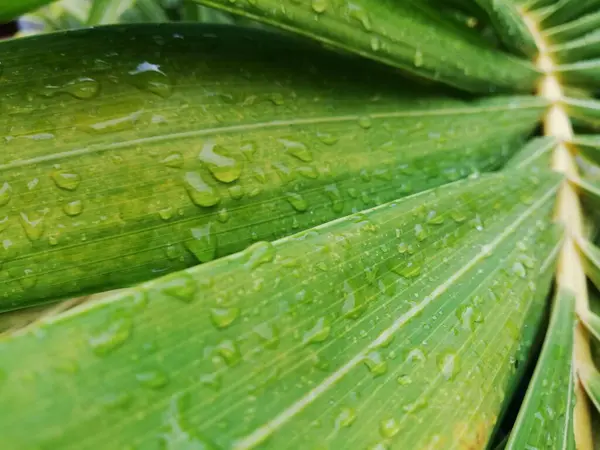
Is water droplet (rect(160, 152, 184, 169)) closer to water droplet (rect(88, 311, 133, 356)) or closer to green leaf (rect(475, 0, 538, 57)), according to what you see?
water droplet (rect(88, 311, 133, 356))

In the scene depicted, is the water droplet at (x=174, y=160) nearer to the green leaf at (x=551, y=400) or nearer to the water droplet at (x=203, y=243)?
the water droplet at (x=203, y=243)

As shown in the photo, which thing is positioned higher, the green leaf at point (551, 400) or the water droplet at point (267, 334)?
the water droplet at point (267, 334)

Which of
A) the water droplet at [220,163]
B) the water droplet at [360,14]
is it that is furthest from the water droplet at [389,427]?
the water droplet at [360,14]

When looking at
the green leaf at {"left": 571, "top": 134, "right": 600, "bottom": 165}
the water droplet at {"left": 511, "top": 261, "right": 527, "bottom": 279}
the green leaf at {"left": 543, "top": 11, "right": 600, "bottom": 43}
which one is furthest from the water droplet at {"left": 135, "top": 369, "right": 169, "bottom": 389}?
the green leaf at {"left": 543, "top": 11, "right": 600, "bottom": 43}

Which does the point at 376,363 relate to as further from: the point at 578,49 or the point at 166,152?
the point at 578,49

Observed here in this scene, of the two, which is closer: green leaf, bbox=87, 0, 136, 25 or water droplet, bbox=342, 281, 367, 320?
water droplet, bbox=342, 281, 367, 320

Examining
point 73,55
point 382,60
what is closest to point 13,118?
point 73,55

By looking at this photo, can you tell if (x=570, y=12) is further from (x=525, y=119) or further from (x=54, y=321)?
(x=54, y=321)
